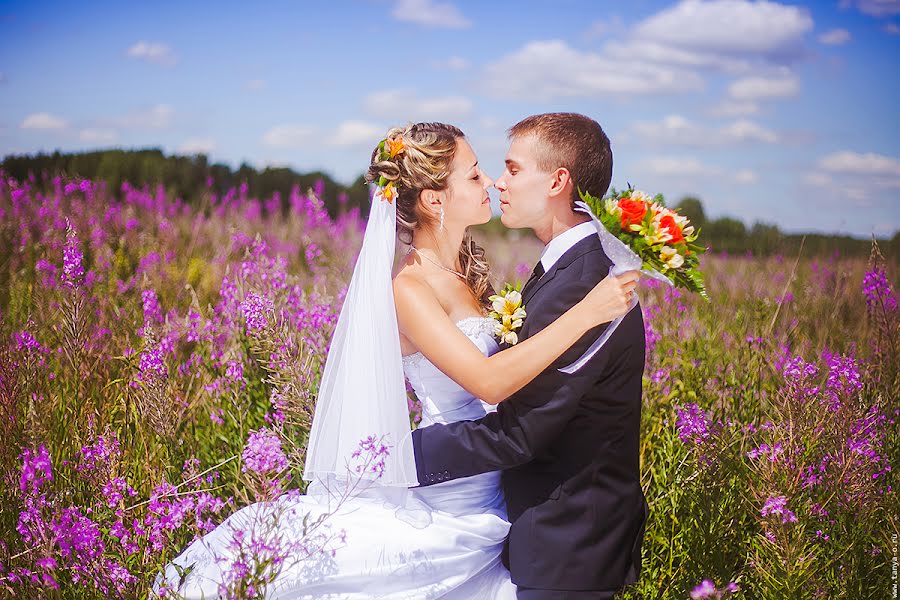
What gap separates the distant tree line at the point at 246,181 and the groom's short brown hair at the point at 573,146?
23.4 ft

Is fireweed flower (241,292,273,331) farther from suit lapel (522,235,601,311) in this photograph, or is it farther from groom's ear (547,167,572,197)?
groom's ear (547,167,572,197)

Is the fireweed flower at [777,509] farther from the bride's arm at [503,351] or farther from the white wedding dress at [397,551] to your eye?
the white wedding dress at [397,551]

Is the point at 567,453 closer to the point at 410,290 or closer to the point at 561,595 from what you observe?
the point at 561,595

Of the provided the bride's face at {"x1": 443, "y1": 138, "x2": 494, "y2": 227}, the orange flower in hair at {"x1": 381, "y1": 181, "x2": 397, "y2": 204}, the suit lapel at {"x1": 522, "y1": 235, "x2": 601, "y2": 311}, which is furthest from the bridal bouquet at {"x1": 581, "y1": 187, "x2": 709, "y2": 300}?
the orange flower in hair at {"x1": 381, "y1": 181, "x2": 397, "y2": 204}

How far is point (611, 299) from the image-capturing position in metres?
2.67

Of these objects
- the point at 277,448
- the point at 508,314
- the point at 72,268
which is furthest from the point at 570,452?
the point at 72,268

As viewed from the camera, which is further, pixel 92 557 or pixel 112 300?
pixel 112 300

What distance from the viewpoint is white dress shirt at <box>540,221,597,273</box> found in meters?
3.06

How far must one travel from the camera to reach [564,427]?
2.89m

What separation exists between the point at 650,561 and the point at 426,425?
4.33 ft

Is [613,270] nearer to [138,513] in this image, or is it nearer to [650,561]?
[650,561]

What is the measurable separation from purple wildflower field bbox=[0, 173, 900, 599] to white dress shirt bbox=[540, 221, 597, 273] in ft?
3.52

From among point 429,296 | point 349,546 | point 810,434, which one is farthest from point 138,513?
point 810,434

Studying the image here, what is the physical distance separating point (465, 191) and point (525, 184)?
46 centimetres
